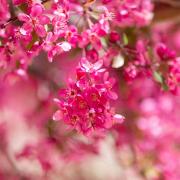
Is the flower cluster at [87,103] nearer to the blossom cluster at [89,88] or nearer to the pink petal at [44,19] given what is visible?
the blossom cluster at [89,88]

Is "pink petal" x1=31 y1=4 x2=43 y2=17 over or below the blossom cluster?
over

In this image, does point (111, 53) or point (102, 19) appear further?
point (111, 53)

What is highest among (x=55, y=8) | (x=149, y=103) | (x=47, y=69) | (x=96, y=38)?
(x=55, y=8)

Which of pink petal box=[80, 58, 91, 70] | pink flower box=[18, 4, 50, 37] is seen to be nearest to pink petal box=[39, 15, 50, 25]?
pink flower box=[18, 4, 50, 37]

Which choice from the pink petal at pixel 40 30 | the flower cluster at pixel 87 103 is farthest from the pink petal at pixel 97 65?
the pink petal at pixel 40 30

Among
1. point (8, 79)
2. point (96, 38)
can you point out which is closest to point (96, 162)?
point (8, 79)

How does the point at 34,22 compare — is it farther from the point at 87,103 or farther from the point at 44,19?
the point at 87,103

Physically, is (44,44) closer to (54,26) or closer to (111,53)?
(54,26)

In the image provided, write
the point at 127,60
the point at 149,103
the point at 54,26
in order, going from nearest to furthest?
the point at 54,26, the point at 127,60, the point at 149,103

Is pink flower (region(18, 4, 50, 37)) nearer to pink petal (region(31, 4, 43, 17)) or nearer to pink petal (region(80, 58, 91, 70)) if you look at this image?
pink petal (region(31, 4, 43, 17))

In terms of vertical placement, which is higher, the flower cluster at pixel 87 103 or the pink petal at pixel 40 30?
the pink petal at pixel 40 30

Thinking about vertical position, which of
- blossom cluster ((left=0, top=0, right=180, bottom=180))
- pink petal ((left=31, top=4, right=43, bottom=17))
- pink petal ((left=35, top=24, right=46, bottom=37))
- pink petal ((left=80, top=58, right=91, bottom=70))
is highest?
pink petal ((left=31, top=4, right=43, bottom=17))
